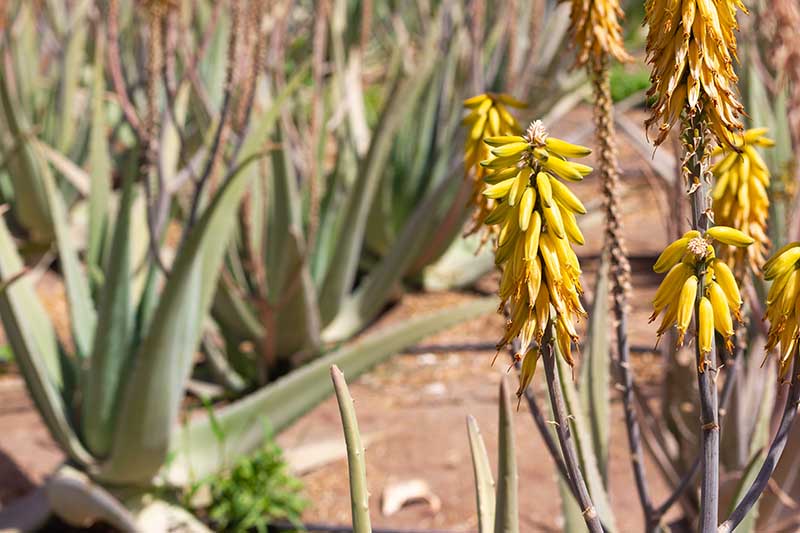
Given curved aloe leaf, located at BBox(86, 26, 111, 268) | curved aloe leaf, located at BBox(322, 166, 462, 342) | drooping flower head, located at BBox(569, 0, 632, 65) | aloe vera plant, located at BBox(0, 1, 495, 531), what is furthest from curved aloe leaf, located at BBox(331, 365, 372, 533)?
curved aloe leaf, located at BBox(322, 166, 462, 342)

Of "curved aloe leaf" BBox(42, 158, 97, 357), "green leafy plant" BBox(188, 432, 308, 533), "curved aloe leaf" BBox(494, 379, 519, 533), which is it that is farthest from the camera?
"green leafy plant" BBox(188, 432, 308, 533)

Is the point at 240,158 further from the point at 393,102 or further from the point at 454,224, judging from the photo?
the point at 454,224

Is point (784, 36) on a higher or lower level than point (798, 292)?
higher

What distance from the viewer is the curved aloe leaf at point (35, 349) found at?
1.74 meters

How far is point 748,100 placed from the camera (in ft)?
6.40

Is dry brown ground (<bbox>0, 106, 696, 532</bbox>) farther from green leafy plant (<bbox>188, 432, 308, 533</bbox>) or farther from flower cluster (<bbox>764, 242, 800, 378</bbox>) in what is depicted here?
flower cluster (<bbox>764, 242, 800, 378</bbox>)

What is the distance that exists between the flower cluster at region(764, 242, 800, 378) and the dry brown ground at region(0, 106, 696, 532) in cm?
110

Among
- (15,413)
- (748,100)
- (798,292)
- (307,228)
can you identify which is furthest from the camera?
(307,228)

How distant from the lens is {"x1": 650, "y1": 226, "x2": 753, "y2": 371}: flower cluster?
632mm

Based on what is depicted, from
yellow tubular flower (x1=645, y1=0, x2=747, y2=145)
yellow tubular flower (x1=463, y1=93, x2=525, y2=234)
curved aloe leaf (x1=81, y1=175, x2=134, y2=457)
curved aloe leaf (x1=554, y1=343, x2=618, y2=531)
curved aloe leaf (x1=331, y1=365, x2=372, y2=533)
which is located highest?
yellow tubular flower (x1=645, y1=0, x2=747, y2=145)

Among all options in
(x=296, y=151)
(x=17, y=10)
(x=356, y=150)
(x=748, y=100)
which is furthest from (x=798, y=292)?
(x=17, y=10)

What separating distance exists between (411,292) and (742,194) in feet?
8.34

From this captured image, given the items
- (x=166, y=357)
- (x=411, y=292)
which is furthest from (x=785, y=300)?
(x=411, y=292)

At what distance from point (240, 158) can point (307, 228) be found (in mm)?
1107
